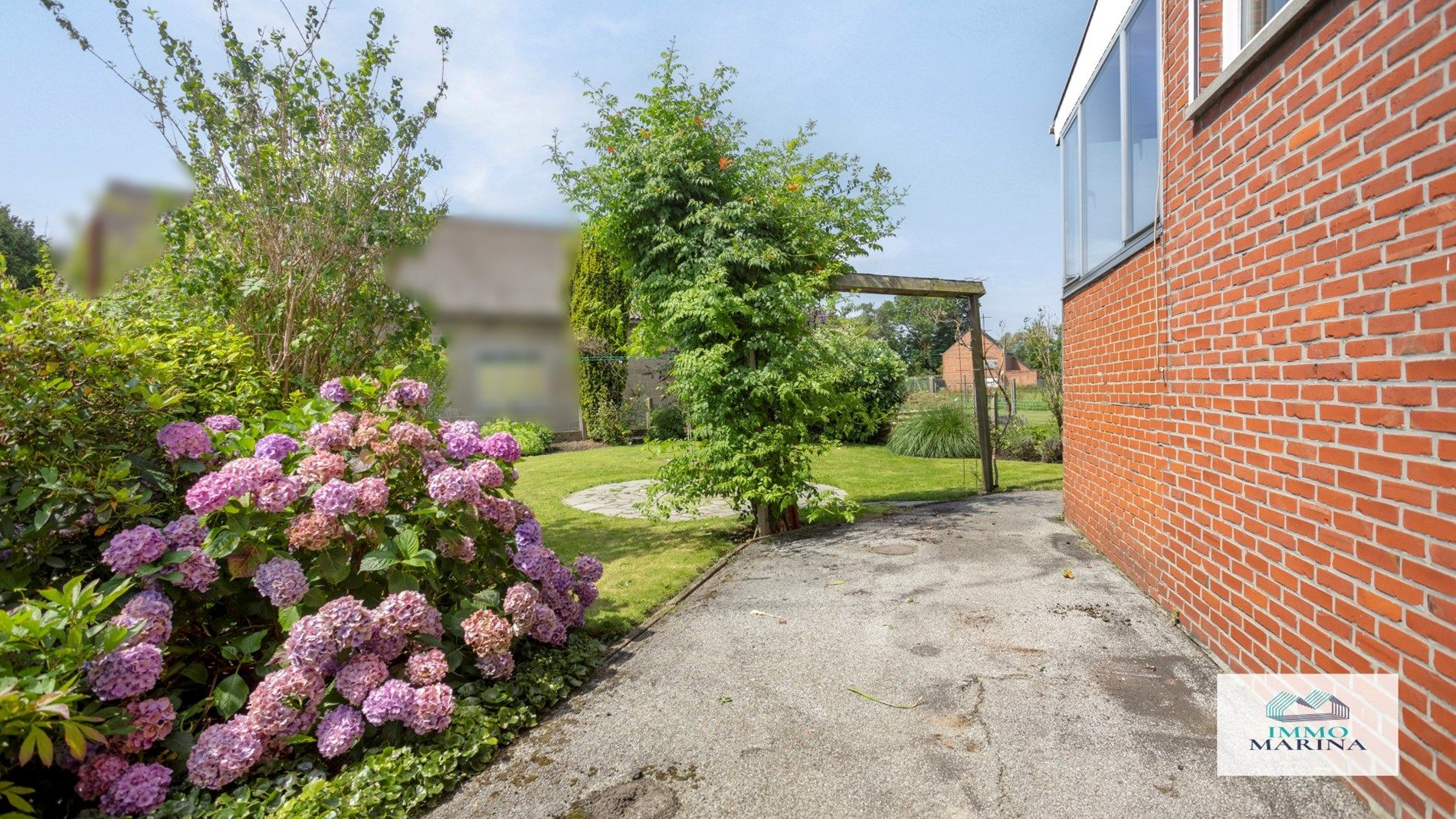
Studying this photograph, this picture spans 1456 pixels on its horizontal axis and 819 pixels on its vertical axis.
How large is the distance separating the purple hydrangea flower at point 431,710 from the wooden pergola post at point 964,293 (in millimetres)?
5379

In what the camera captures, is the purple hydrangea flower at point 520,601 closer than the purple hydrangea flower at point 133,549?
No

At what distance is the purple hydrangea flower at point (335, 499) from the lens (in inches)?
100.0

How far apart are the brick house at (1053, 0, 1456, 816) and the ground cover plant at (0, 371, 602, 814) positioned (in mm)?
2923

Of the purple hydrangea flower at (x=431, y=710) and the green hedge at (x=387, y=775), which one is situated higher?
the purple hydrangea flower at (x=431, y=710)

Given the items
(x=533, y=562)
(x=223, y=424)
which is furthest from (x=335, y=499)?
(x=533, y=562)

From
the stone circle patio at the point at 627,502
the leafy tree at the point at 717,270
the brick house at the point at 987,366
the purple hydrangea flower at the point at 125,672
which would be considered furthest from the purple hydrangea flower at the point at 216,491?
the brick house at the point at 987,366

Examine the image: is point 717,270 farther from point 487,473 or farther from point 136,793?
point 136,793

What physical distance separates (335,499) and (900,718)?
2262 mm

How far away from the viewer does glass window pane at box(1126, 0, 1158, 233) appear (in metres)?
3.99

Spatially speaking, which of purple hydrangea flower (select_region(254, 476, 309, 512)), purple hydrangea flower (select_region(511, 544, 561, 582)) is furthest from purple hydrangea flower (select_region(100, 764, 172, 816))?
purple hydrangea flower (select_region(511, 544, 561, 582))

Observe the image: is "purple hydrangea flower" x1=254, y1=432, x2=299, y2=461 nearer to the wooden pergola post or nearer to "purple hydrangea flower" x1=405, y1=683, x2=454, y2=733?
"purple hydrangea flower" x1=405, y1=683, x2=454, y2=733

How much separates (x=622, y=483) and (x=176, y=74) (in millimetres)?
6836

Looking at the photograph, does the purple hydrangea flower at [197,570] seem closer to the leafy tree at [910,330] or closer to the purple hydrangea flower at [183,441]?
the purple hydrangea flower at [183,441]

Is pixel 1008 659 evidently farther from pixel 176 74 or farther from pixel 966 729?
pixel 176 74
